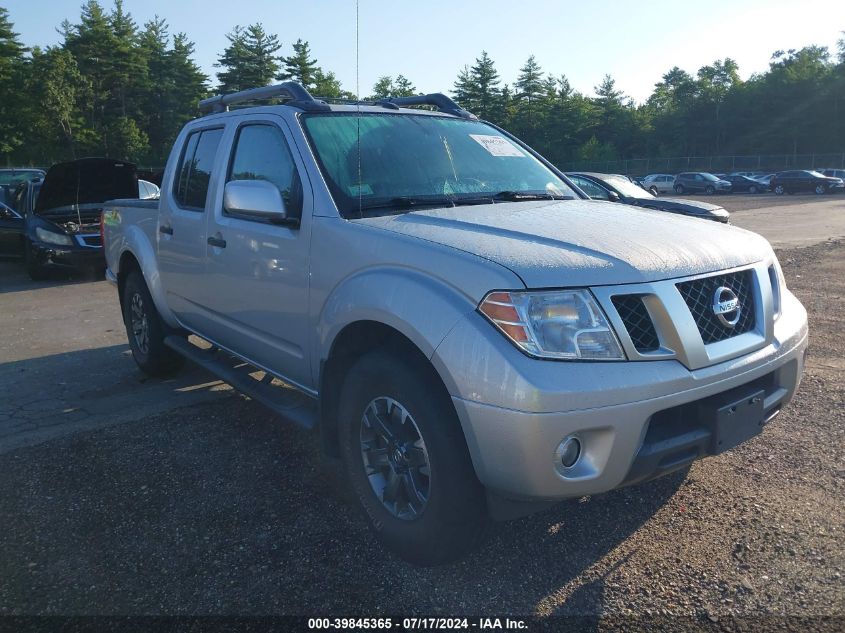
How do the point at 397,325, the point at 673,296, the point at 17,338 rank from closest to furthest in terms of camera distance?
the point at 673,296 < the point at 397,325 < the point at 17,338

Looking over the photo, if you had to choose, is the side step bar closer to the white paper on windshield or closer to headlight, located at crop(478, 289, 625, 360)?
headlight, located at crop(478, 289, 625, 360)

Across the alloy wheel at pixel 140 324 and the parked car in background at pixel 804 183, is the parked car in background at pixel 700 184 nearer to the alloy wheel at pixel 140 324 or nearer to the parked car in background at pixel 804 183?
the parked car in background at pixel 804 183

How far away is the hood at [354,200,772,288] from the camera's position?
2553mm

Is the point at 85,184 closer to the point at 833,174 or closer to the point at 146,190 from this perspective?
the point at 146,190

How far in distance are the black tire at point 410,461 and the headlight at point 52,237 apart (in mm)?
9642

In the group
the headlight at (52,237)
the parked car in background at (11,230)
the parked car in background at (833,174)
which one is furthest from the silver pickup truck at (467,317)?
the parked car in background at (833,174)

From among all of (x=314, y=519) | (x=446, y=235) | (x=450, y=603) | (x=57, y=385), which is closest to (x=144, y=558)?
(x=314, y=519)

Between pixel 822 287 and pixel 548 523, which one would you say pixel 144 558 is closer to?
pixel 548 523

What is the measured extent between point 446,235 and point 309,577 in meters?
1.55

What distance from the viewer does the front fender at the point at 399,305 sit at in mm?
2580

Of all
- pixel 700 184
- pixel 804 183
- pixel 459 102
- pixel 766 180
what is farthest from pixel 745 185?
pixel 459 102

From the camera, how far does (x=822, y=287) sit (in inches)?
369

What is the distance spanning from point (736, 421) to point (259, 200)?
2374 millimetres

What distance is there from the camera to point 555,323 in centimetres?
247
